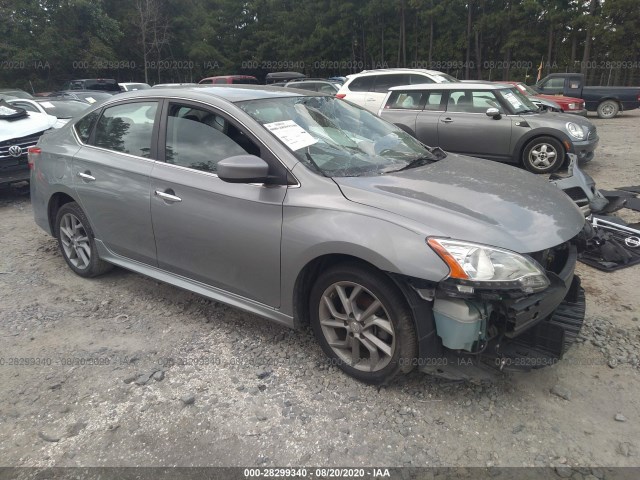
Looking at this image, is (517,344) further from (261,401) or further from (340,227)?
(261,401)

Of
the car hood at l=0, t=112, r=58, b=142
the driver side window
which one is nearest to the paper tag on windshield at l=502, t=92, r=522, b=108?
the driver side window

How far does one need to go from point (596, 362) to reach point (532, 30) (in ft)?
105

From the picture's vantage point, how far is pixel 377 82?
12.0 m

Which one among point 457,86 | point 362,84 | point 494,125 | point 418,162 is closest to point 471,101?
point 457,86

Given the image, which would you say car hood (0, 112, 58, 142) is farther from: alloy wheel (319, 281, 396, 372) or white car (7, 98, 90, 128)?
alloy wheel (319, 281, 396, 372)

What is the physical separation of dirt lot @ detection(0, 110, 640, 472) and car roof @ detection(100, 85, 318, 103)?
5.27 feet

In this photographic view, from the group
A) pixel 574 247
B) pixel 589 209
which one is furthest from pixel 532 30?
pixel 574 247

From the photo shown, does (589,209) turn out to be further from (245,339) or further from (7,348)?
(7,348)

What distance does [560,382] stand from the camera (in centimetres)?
275

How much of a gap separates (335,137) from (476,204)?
3.56ft

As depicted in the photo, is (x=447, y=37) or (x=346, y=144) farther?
(x=447, y=37)

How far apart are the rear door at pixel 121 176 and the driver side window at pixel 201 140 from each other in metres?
0.19

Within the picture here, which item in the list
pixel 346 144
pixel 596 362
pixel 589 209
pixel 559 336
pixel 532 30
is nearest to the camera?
pixel 559 336

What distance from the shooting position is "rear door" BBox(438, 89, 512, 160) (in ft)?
27.0
